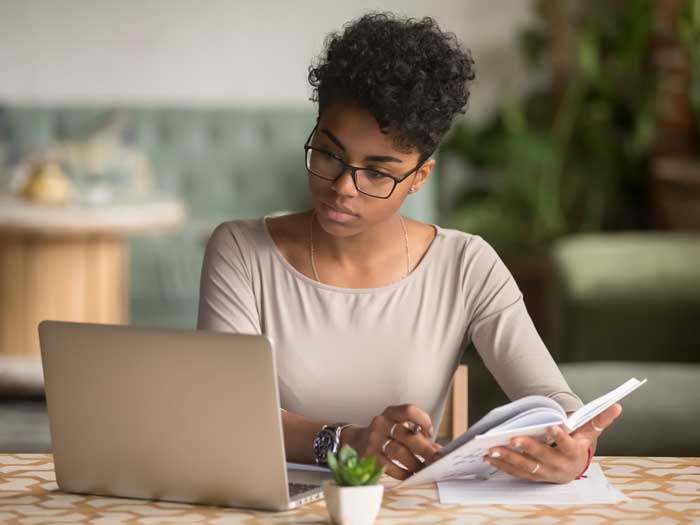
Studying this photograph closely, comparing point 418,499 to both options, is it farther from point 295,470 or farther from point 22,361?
Result: point 22,361

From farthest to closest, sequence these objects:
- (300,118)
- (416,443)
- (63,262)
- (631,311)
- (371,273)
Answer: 1. (300,118)
2. (63,262)
3. (631,311)
4. (371,273)
5. (416,443)

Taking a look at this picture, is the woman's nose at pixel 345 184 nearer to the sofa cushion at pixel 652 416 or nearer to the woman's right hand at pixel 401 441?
the woman's right hand at pixel 401 441

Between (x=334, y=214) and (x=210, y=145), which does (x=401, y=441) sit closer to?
(x=334, y=214)

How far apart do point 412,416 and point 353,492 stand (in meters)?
0.23

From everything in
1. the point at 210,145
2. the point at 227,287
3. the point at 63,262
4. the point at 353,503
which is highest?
the point at 210,145

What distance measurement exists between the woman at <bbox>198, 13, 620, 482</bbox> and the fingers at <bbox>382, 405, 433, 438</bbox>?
120 millimetres

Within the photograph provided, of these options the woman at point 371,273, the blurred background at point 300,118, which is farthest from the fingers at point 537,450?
the blurred background at point 300,118

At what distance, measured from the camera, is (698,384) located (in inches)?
108

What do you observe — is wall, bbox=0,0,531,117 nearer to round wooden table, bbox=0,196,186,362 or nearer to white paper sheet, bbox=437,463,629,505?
round wooden table, bbox=0,196,186,362

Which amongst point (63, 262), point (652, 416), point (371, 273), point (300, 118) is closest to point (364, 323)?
point (371, 273)

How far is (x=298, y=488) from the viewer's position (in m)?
1.48

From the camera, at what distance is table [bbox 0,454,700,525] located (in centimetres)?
138

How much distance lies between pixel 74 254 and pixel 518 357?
2.90 meters

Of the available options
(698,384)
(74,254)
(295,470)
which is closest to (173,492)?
(295,470)
